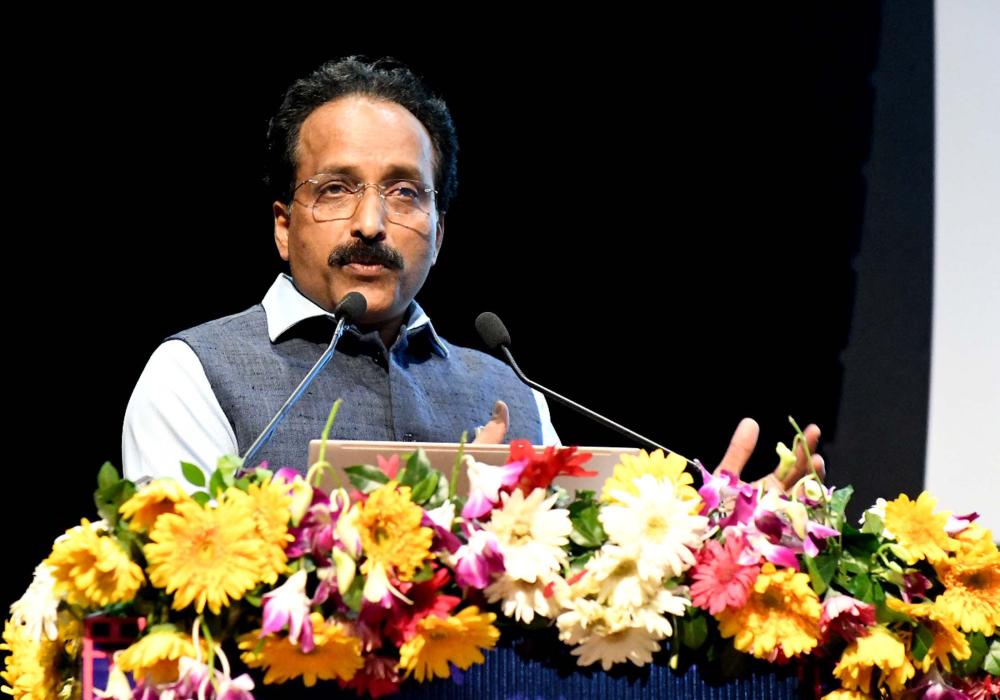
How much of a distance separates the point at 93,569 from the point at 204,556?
103 mm

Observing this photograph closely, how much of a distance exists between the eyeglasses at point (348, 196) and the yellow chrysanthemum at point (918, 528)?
1339mm

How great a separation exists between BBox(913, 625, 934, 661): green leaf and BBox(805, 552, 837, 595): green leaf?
0.38 feet

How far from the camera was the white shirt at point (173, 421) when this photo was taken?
2.12 metres

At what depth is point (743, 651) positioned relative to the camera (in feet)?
4.14

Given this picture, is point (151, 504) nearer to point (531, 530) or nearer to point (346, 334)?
point (531, 530)

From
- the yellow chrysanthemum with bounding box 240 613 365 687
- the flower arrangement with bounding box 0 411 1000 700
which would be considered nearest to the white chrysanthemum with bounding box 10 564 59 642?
the flower arrangement with bounding box 0 411 1000 700

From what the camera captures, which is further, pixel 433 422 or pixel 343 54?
pixel 343 54

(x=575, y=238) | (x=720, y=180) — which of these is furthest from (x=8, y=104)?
(x=720, y=180)

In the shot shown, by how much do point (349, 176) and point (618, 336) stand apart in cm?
117

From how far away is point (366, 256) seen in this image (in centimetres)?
238

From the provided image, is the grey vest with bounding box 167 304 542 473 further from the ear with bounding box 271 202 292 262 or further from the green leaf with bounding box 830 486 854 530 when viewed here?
the green leaf with bounding box 830 486 854 530

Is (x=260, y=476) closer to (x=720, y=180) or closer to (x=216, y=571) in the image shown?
(x=216, y=571)

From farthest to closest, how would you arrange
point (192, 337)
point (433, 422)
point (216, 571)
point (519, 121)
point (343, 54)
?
point (519, 121), point (343, 54), point (433, 422), point (192, 337), point (216, 571)

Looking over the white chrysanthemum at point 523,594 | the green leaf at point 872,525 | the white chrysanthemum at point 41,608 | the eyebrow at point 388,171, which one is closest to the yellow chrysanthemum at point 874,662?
the green leaf at point 872,525
